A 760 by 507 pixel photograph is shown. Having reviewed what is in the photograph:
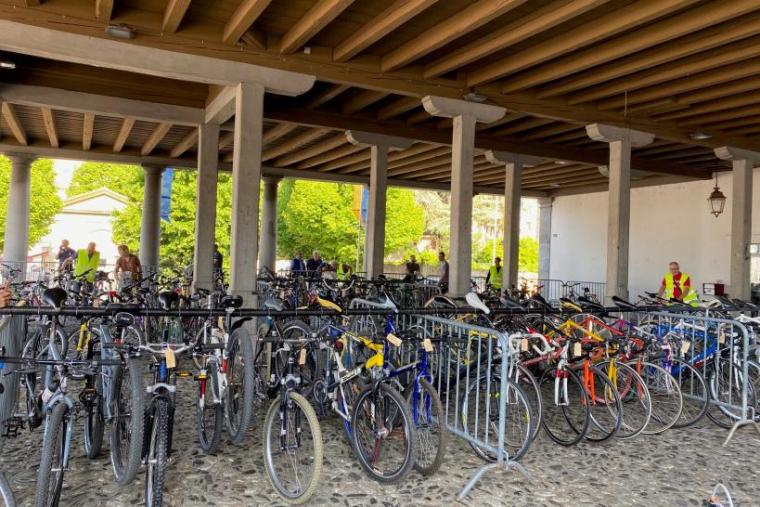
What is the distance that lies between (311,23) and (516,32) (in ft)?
7.34

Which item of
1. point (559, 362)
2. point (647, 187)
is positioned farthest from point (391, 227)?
point (559, 362)

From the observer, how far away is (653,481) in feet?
13.1

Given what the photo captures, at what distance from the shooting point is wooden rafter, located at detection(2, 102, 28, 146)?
11102mm

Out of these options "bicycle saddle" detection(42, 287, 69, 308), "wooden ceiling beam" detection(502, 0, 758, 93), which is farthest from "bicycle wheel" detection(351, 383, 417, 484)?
"wooden ceiling beam" detection(502, 0, 758, 93)

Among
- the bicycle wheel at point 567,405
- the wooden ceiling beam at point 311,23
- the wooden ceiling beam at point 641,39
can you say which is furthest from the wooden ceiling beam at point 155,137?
the bicycle wheel at point 567,405

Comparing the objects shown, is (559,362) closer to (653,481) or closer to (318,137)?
(653,481)

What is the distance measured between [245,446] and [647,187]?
16921 millimetres

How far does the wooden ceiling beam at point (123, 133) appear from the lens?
1202 cm

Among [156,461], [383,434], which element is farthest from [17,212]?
[383,434]

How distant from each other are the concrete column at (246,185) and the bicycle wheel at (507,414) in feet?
12.2

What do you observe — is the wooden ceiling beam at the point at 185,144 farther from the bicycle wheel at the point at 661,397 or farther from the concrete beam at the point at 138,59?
the bicycle wheel at the point at 661,397

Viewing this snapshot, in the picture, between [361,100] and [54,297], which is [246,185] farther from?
[54,297]

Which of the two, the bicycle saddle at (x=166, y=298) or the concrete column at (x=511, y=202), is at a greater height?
the concrete column at (x=511, y=202)

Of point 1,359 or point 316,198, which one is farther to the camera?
point 316,198
